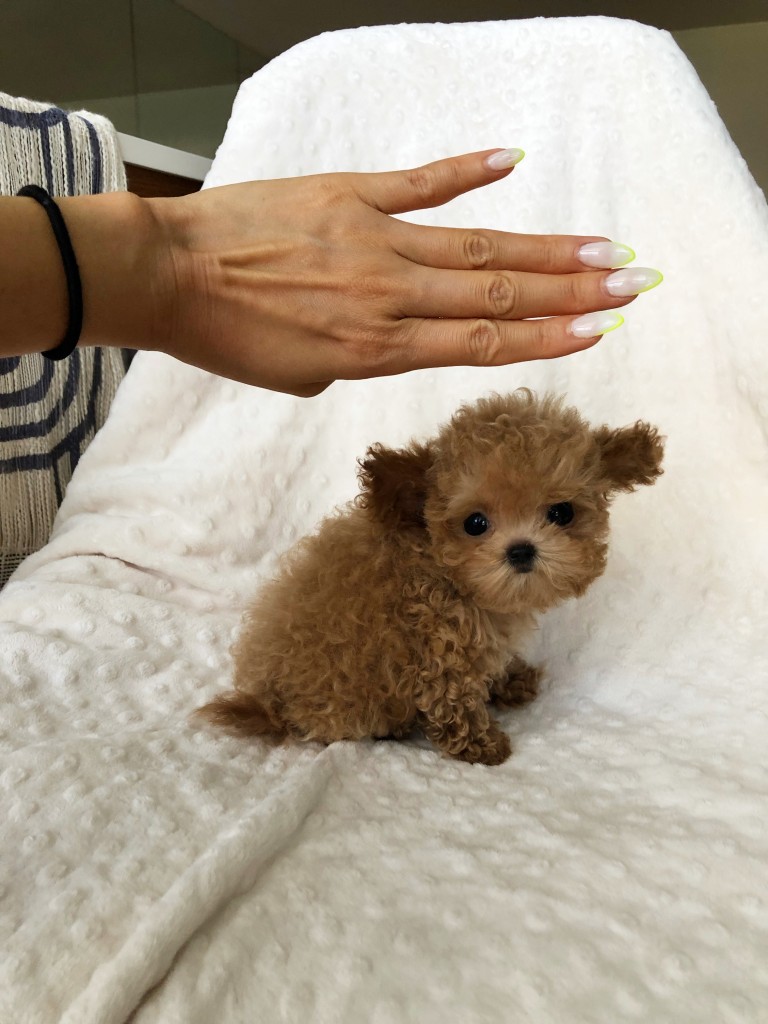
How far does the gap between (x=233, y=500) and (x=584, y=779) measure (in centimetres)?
69

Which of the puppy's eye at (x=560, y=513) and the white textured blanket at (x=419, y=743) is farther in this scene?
the puppy's eye at (x=560, y=513)

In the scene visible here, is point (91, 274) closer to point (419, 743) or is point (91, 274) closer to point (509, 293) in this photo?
point (509, 293)

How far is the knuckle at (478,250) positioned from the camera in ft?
2.27

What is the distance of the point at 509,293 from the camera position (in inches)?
26.4

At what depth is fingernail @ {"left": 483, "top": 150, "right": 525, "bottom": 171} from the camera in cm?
71

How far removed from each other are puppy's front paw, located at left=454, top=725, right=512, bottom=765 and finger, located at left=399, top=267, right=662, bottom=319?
1.57 ft

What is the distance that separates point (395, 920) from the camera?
0.59m

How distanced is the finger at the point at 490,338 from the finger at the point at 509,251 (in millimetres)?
61

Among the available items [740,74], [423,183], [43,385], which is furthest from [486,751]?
[740,74]

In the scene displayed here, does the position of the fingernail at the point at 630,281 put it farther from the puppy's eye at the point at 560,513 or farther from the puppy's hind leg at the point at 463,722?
the puppy's hind leg at the point at 463,722

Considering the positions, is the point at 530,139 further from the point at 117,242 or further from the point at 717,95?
the point at 717,95

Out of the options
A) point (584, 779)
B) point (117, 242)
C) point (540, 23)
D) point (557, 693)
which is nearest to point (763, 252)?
point (540, 23)

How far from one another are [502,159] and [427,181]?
0.24 feet

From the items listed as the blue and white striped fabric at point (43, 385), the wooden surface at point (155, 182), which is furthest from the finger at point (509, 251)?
the wooden surface at point (155, 182)
